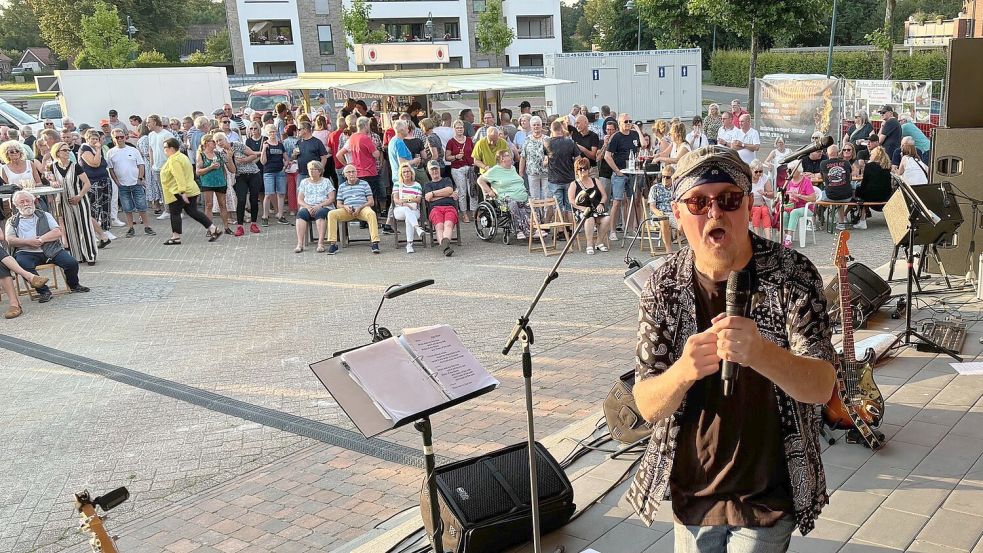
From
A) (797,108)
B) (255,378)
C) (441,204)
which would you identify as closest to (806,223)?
(441,204)

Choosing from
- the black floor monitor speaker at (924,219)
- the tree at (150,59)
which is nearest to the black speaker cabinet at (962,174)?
the black floor monitor speaker at (924,219)

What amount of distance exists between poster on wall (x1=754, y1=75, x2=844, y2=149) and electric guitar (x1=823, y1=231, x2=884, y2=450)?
13.0 meters

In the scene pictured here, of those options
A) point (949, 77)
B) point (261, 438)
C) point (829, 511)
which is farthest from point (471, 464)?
point (949, 77)

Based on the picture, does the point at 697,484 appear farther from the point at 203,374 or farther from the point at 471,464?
the point at 203,374

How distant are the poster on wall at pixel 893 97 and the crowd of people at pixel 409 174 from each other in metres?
0.96

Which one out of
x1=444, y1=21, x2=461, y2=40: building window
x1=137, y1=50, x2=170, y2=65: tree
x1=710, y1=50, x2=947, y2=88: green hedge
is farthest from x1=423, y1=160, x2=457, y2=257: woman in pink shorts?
x1=444, y1=21, x2=461, y2=40: building window

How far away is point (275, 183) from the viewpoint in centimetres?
1498

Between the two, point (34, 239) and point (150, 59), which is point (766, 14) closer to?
point (34, 239)

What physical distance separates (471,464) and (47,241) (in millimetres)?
8741

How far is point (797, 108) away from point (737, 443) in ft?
56.2

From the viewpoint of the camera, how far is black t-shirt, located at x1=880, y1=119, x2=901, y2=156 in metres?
14.5

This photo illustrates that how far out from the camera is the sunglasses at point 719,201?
7.41ft

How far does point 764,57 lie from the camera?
143 feet

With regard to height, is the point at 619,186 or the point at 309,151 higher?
the point at 309,151
